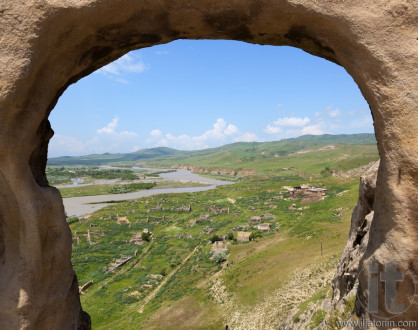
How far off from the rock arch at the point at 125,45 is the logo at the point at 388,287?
134 millimetres

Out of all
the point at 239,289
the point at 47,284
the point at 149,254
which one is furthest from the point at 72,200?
the point at 47,284

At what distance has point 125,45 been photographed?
22.2 ft

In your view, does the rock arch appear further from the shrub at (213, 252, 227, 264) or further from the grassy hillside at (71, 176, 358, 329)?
the shrub at (213, 252, 227, 264)

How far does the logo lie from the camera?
4848mm

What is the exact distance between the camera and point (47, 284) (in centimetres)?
611

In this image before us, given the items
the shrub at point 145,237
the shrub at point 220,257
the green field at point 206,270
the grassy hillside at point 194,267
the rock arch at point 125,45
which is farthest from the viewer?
the shrub at point 145,237

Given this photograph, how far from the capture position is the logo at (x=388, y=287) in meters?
4.85

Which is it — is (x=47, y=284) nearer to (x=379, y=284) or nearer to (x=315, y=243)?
(x=379, y=284)

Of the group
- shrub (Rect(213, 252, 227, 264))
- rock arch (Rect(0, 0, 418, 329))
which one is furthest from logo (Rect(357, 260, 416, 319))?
shrub (Rect(213, 252, 227, 264))

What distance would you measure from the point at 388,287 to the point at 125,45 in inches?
303

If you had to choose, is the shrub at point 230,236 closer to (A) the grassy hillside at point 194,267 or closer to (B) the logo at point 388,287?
(A) the grassy hillside at point 194,267

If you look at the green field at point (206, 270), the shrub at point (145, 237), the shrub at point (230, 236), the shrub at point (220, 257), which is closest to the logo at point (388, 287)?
the green field at point (206, 270)

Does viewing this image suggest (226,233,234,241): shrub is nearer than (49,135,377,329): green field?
No

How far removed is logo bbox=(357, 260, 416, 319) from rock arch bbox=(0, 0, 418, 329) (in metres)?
0.13
